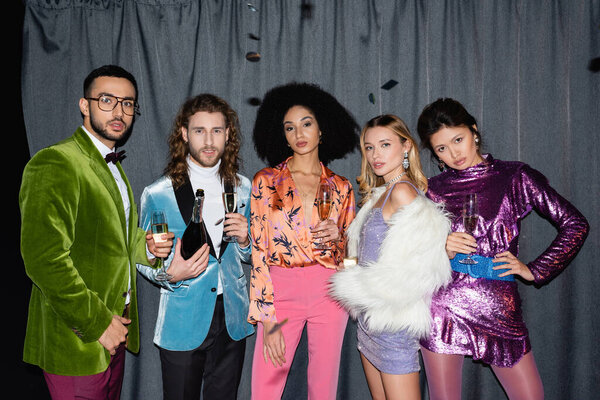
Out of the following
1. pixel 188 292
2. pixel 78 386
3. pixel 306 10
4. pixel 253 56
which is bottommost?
pixel 78 386

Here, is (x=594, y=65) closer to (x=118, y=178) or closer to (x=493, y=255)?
(x=493, y=255)

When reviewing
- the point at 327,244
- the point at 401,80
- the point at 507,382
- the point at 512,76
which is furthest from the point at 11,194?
the point at 512,76

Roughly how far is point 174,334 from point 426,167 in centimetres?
216

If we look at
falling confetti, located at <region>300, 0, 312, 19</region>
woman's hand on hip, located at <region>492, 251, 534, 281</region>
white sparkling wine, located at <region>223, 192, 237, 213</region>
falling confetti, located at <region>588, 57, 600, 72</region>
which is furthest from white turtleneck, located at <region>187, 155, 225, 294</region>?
falling confetti, located at <region>588, 57, 600, 72</region>

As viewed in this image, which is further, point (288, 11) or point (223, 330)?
point (288, 11)

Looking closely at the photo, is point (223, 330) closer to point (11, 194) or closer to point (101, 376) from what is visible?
point (101, 376)

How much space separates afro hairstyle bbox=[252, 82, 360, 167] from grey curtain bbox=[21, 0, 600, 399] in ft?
0.39

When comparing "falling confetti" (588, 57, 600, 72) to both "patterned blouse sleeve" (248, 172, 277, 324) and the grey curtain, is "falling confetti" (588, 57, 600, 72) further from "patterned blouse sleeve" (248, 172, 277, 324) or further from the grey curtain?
"patterned blouse sleeve" (248, 172, 277, 324)

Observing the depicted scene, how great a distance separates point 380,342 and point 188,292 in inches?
44.1

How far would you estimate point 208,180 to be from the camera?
2.29m

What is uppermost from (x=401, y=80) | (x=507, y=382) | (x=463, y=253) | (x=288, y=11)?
(x=288, y=11)

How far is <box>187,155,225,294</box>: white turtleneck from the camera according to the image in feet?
7.27

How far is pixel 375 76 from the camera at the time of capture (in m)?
2.86

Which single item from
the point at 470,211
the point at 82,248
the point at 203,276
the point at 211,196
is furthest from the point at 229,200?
the point at 470,211
